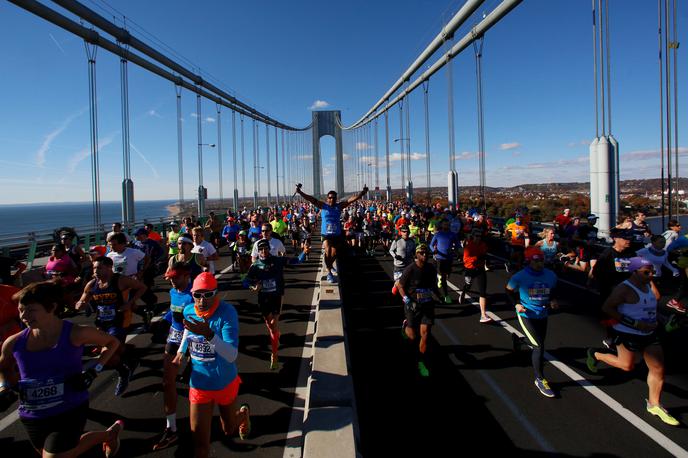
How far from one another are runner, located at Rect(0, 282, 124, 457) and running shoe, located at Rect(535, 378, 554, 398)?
172 inches

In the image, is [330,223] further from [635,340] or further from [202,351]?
[635,340]

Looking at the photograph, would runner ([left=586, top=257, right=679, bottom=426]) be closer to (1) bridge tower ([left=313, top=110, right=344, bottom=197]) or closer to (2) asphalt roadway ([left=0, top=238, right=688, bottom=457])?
(2) asphalt roadway ([left=0, top=238, right=688, bottom=457])

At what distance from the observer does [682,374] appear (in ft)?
15.5

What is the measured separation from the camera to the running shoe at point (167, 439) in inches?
133

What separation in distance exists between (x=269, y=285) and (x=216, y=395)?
2529 millimetres

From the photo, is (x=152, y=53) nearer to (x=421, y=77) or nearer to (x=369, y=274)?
(x=421, y=77)

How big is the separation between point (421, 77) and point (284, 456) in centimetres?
3236

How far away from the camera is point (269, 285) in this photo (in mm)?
5500

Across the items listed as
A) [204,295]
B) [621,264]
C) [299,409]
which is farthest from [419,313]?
[621,264]

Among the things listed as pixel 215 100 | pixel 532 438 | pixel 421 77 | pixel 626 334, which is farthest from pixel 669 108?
pixel 215 100

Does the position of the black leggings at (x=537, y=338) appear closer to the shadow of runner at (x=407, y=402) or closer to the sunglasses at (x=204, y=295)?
the shadow of runner at (x=407, y=402)

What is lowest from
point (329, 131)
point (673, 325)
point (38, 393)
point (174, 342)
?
point (673, 325)

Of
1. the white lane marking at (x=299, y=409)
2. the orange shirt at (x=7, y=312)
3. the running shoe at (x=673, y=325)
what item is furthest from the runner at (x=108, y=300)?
the running shoe at (x=673, y=325)

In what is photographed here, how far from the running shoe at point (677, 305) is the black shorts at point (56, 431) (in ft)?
31.2
